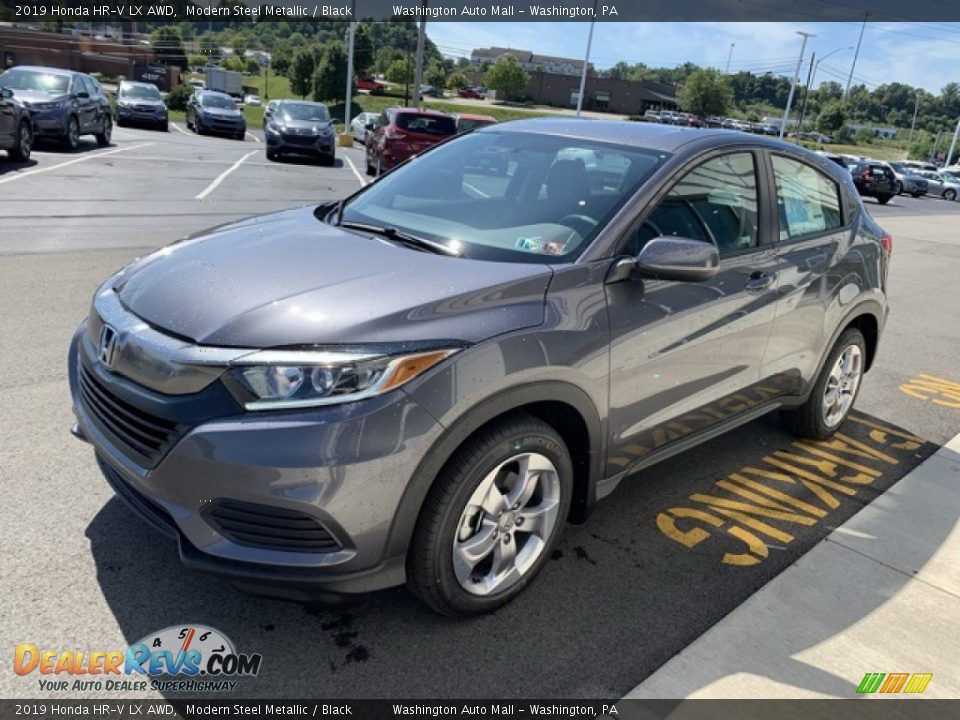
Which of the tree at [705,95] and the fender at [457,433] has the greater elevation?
the tree at [705,95]

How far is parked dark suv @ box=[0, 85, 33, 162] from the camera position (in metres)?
12.1

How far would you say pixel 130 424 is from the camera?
8.22 ft

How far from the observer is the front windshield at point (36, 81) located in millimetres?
15164

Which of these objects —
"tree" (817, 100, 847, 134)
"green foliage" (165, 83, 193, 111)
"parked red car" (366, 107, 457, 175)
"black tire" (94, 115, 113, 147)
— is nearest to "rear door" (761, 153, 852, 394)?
"parked red car" (366, 107, 457, 175)

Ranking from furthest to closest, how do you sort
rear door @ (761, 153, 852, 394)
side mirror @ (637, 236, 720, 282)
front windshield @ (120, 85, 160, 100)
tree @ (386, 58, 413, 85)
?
tree @ (386, 58, 413, 85), front windshield @ (120, 85, 160, 100), rear door @ (761, 153, 852, 394), side mirror @ (637, 236, 720, 282)

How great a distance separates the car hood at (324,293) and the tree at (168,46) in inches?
4268

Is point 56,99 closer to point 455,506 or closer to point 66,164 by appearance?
point 66,164

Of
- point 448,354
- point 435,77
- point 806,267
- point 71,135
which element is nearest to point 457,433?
point 448,354

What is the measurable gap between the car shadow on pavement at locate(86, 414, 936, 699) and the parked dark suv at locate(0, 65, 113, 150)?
1442 cm

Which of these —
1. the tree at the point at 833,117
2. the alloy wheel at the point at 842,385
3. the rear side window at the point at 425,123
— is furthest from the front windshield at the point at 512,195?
the tree at the point at 833,117

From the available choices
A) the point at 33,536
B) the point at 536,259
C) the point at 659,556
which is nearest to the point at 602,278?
the point at 536,259

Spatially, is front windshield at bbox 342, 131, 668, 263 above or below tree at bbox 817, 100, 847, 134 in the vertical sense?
below

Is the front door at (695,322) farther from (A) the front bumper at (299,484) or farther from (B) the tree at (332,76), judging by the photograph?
(B) the tree at (332,76)

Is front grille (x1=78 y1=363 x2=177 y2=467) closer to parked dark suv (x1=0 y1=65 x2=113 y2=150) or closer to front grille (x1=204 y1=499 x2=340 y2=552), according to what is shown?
front grille (x1=204 y1=499 x2=340 y2=552)
